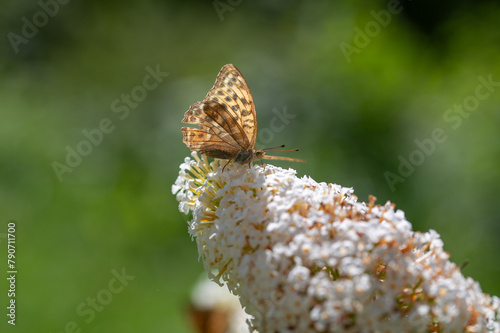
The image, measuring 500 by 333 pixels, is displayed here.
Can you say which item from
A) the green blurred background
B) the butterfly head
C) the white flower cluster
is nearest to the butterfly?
the butterfly head

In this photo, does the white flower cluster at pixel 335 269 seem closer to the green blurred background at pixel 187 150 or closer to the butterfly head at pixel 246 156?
the butterfly head at pixel 246 156

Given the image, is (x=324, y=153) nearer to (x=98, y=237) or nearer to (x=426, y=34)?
(x=98, y=237)

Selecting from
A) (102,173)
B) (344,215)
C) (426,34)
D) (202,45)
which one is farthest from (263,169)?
(202,45)

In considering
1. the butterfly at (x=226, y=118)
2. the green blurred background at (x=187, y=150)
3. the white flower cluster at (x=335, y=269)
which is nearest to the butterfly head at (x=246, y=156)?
the butterfly at (x=226, y=118)

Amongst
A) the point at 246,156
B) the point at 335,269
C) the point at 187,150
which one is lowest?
the point at 187,150

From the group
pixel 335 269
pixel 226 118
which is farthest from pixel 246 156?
pixel 335 269

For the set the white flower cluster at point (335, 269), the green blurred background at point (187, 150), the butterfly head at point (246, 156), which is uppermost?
the white flower cluster at point (335, 269)

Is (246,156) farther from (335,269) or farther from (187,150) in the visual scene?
(187,150)

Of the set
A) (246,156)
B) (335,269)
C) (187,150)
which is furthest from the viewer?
→ (187,150)
